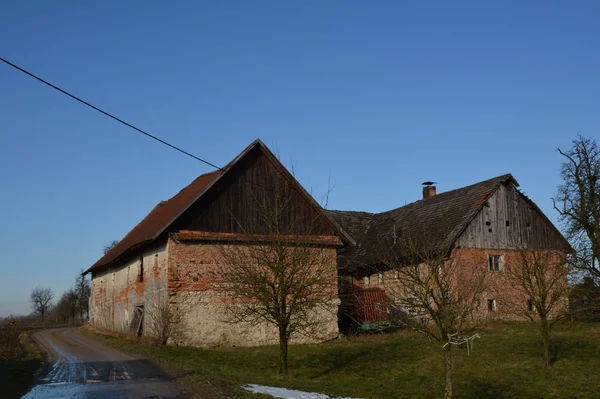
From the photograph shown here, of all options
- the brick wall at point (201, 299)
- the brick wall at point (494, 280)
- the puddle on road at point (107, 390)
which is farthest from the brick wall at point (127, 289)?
the brick wall at point (494, 280)

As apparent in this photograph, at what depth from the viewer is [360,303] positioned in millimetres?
26250

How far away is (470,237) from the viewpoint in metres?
28.5

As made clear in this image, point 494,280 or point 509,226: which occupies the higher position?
point 509,226

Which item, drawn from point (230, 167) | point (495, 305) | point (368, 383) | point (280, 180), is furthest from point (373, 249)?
point (368, 383)

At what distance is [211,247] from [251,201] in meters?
2.55

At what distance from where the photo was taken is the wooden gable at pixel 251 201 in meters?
22.5

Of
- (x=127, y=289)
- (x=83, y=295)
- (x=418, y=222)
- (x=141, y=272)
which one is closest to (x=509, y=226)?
(x=418, y=222)

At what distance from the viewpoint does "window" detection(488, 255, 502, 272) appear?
1136 inches

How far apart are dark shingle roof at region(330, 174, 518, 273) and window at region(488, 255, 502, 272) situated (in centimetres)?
235

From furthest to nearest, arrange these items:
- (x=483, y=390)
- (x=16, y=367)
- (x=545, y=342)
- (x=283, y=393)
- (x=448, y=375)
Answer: (x=545, y=342) < (x=16, y=367) < (x=483, y=390) < (x=283, y=393) < (x=448, y=375)

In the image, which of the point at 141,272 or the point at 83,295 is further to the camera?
the point at 83,295

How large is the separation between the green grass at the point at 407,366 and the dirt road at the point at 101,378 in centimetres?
88

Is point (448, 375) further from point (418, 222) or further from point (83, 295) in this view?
point (83, 295)

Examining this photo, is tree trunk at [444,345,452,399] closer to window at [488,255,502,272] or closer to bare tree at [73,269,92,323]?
window at [488,255,502,272]
